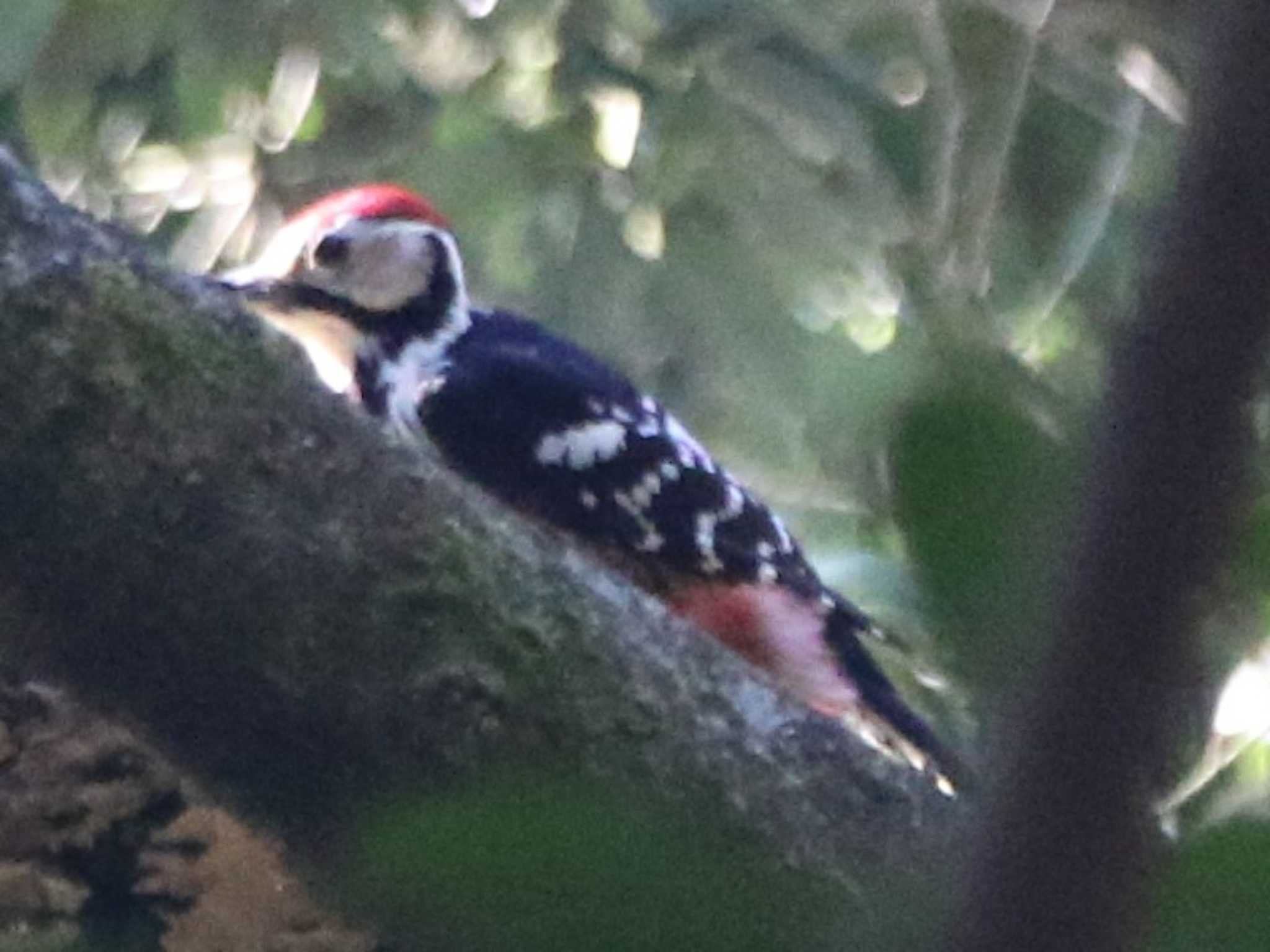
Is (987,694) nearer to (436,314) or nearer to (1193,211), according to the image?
(1193,211)

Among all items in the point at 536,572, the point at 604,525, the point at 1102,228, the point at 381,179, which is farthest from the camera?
the point at 381,179

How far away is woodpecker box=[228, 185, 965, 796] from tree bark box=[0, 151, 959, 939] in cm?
120

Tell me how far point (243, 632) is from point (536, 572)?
0.70ft

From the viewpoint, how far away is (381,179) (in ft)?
10.6

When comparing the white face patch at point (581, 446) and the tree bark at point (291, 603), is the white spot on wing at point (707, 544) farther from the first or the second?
the tree bark at point (291, 603)

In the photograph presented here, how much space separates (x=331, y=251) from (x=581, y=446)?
49cm

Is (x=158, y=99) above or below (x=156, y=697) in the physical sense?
above

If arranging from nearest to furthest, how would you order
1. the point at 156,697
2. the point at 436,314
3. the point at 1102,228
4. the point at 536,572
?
1. the point at 156,697
2. the point at 536,572
3. the point at 1102,228
4. the point at 436,314

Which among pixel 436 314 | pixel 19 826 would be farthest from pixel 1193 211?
pixel 436 314

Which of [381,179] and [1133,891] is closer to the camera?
[1133,891]

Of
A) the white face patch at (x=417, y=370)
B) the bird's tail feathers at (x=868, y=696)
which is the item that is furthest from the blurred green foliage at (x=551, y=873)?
the white face patch at (x=417, y=370)

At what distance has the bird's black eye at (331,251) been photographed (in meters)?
2.86

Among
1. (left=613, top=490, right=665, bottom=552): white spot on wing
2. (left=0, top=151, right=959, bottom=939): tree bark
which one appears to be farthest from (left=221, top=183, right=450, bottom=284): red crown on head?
(left=0, top=151, right=959, bottom=939): tree bark

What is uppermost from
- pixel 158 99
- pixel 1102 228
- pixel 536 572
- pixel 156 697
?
pixel 158 99
